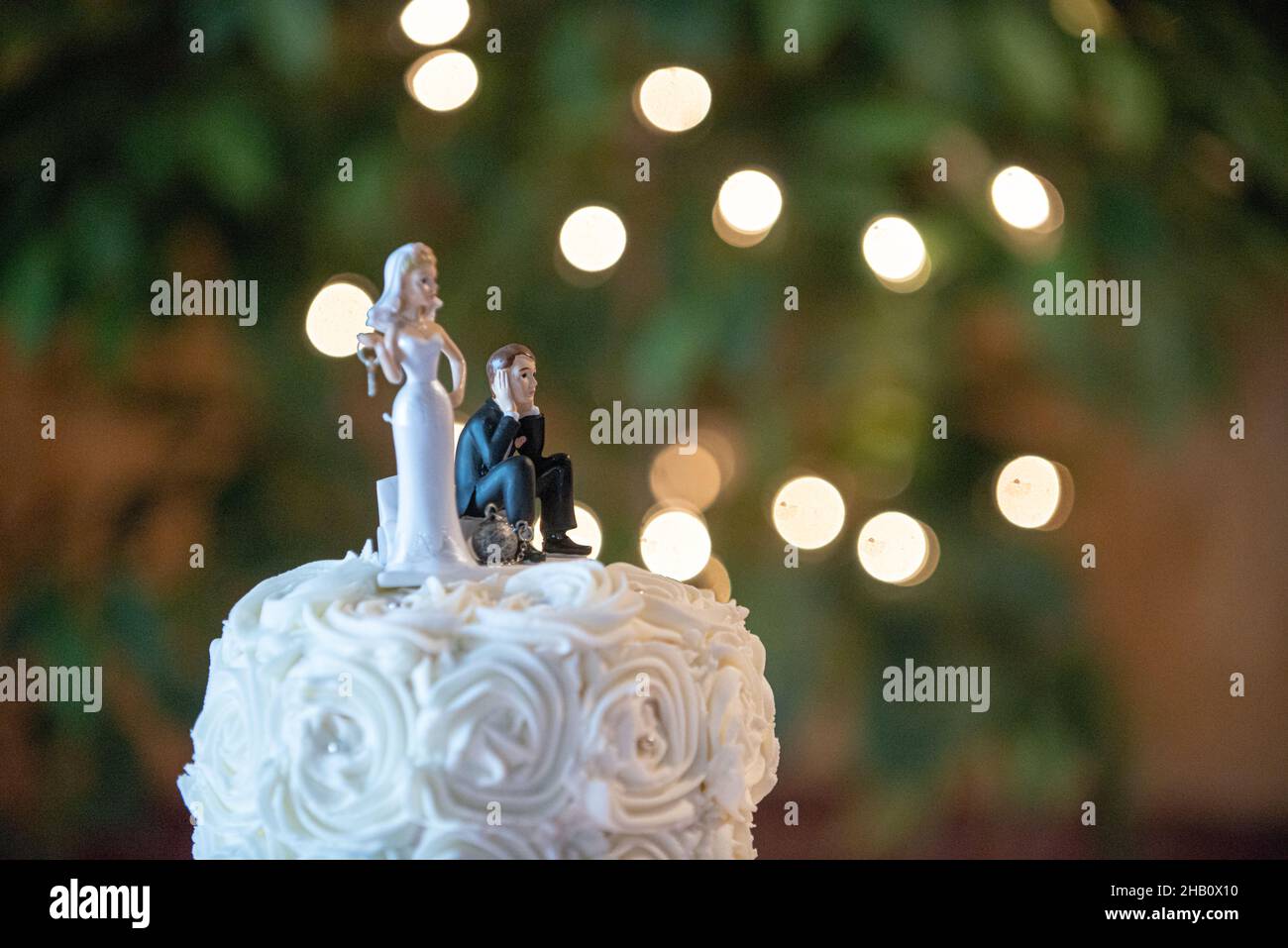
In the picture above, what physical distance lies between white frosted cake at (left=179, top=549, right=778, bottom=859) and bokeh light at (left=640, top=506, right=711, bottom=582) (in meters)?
1.93

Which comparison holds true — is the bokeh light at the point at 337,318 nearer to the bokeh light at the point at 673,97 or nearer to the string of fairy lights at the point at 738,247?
the string of fairy lights at the point at 738,247

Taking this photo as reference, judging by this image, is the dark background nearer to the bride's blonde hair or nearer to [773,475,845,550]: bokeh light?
[773,475,845,550]: bokeh light

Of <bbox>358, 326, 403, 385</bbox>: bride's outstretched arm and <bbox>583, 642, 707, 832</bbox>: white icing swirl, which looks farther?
<bbox>358, 326, 403, 385</bbox>: bride's outstretched arm

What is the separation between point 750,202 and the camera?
4.15 m

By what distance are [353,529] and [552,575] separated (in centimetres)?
229

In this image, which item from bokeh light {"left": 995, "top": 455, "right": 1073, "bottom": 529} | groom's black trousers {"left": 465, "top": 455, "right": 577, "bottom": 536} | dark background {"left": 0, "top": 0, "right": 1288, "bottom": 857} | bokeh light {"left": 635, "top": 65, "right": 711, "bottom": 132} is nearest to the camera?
groom's black trousers {"left": 465, "top": 455, "right": 577, "bottom": 536}

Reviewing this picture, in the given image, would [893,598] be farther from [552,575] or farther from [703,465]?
[552,575]

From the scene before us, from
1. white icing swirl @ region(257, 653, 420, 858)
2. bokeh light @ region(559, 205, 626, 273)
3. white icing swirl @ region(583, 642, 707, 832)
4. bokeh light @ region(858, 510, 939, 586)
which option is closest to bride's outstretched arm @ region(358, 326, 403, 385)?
white icing swirl @ region(257, 653, 420, 858)

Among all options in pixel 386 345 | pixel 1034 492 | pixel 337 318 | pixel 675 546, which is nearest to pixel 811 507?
pixel 675 546

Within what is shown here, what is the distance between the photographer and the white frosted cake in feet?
6.64

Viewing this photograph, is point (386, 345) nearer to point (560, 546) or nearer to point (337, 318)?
point (560, 546)

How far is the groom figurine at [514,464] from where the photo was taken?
2447 millimetres

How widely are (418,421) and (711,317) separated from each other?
1.72m

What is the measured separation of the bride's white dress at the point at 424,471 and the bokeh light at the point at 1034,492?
7.09 ft
